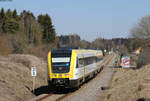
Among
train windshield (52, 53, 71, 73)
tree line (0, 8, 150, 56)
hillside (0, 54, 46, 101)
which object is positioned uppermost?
tree line (0, 8, 150, 56)

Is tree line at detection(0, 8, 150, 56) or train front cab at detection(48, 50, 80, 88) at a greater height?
tree line at detection(0, 8, 150, 56)

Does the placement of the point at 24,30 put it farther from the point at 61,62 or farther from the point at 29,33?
the point at 61,62

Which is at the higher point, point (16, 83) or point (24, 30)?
point (24, 30)

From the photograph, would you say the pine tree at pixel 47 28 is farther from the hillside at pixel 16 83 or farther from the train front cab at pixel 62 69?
the train front cab at pixel 62 69

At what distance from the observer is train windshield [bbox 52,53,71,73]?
24.3m

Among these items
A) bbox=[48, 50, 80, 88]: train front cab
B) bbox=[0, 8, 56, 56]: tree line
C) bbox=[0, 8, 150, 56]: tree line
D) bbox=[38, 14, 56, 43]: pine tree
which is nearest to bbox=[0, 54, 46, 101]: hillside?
bbox=[48, 50, 80, 88]: train front cab

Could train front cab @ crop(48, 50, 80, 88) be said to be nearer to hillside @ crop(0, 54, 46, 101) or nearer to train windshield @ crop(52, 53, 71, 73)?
train windshield @ crop(52, 53, 71, 73)

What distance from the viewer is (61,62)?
2452cm

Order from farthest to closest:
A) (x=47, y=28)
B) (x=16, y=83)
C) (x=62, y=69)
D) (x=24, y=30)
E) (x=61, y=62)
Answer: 1. (x=47, y=28)
2. (x=24, y=30)
3. (x=16, y=83)
4. (x=61, y=62)
5. (x=62, y=69)

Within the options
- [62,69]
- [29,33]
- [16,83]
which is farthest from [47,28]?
[62,69]

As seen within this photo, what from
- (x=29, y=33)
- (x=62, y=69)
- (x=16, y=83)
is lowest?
(x=16, y=83)

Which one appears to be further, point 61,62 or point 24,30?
point 24,30

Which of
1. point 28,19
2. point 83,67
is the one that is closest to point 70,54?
point 83,67

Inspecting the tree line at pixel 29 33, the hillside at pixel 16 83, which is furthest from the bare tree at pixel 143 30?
the hillside at pixel 16 83
